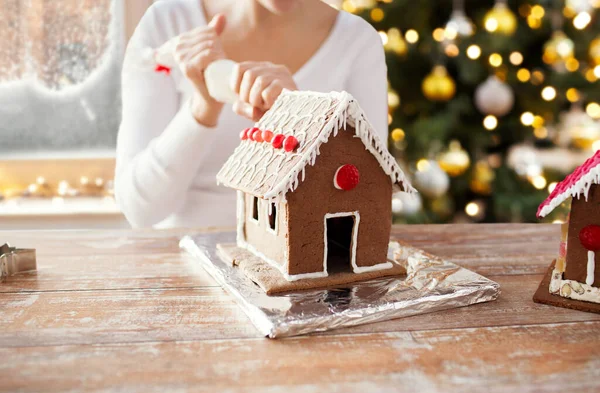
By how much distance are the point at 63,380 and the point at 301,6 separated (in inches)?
55.3

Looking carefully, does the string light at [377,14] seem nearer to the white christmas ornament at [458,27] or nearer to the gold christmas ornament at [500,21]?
the white christmas ornament at [458,27]

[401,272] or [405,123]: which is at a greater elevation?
[405,123]

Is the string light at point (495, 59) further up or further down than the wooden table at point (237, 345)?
further up

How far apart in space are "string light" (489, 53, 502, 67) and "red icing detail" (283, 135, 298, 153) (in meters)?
1.33

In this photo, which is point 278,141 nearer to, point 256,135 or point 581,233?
point 256,135

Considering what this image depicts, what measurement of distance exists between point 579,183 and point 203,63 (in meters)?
1.00

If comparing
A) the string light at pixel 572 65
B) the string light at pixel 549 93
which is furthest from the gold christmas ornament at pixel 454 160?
the string light at pixel 572 65

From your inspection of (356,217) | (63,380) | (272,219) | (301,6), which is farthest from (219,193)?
(63,380)

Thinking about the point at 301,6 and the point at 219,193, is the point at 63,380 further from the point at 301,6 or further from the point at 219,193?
the point at 301,6

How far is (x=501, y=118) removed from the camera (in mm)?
2047

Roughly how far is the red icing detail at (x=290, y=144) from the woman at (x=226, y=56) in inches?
28.1

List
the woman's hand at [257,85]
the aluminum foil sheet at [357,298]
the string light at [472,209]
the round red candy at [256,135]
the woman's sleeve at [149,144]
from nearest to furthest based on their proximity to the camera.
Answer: the aluminum foil sheet at [357,298] < the round red candy at [256,135] < the woman's hand at [257,85] < the woman's sleeve at [149,144] < the string light at [472,209]

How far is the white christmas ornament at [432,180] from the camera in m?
1.94

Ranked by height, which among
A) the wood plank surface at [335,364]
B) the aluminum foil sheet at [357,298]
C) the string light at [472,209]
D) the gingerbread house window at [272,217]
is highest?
the gingerbread house window at [272,217]
